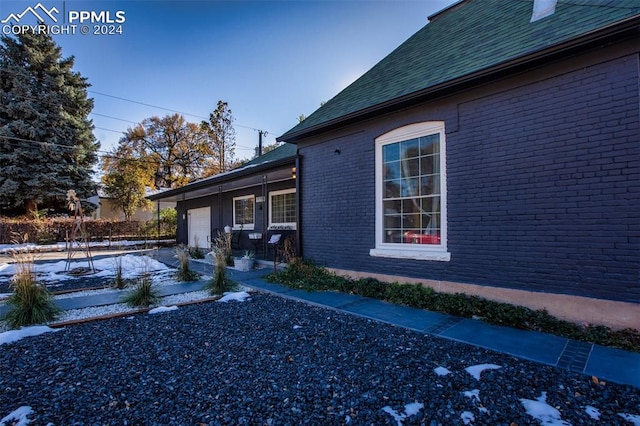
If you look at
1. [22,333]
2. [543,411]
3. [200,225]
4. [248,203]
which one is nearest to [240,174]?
[248,203]

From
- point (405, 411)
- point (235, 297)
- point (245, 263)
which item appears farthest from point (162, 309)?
point (405, 411)

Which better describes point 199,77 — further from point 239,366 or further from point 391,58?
point 239,366

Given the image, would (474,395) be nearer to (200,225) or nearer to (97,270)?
(97,270)

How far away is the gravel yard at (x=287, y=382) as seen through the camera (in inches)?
86.0

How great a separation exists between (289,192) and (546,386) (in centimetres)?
872

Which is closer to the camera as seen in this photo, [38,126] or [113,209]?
[38,126]

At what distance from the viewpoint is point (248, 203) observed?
1248cm

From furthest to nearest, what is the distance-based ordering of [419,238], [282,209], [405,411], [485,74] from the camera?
[282,209], [419,238], [485,74], [405,411]

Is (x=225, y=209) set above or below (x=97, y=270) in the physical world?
above

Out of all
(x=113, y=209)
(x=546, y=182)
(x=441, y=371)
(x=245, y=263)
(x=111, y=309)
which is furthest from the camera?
(x=113, y=209)

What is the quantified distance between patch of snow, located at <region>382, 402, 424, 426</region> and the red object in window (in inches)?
130

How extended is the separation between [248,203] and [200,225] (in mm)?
4706

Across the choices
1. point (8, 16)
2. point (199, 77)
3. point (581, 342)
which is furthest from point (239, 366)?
point (8, 16)

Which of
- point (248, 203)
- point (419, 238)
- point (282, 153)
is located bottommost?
point (419, 238)
